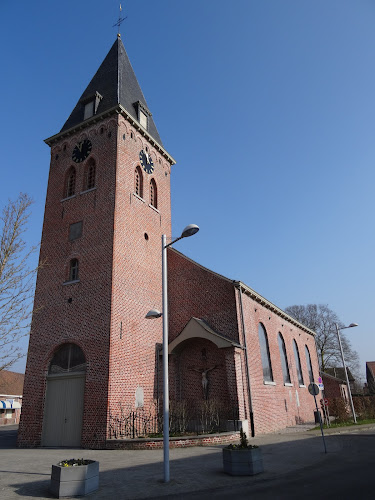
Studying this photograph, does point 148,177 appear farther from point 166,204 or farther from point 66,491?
point 66,491

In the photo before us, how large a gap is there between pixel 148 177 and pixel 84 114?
18.7 ft

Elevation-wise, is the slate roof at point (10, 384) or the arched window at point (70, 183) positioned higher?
the arched window at point (70, 183)

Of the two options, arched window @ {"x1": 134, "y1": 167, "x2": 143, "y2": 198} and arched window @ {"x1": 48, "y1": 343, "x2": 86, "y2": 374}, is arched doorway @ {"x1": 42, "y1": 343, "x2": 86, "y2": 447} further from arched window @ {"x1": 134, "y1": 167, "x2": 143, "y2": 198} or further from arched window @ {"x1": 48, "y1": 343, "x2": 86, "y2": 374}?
arched window @ {"x1": 134, "y1": 167, "x2": 143, "y2": 198}

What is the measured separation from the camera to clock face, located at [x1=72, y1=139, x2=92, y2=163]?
21.0 meters

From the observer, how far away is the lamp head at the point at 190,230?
898 cm

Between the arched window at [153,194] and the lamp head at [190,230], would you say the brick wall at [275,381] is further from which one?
the lamp head at [190,230]

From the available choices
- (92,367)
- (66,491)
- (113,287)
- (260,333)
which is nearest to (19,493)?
(66,491)

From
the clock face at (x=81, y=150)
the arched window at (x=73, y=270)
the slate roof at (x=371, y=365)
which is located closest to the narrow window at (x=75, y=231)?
the arched window at (x=73, y=270)

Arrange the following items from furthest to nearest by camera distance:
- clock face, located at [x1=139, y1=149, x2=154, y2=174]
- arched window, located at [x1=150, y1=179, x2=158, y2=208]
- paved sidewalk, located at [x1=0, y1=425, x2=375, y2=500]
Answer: arched window, located at [x1=150, y1=179, x2=158, y2=208] → clock face, located at [x1=139, y1=149, x2=154, y2=174] → paved sidewalk, located at [x1=0, y1=425, x2=375, y2=500]

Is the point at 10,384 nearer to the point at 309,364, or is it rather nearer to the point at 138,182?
the point at 309,364

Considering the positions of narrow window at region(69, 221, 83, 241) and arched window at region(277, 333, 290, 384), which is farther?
arched window at region(277, 333, 290, 384)

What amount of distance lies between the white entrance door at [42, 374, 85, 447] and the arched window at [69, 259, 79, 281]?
15.7 ft

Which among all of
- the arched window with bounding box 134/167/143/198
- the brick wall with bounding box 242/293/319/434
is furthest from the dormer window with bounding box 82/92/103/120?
the brick wall with bounding box 242/293/319/434

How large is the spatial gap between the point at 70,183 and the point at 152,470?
16.8 m
